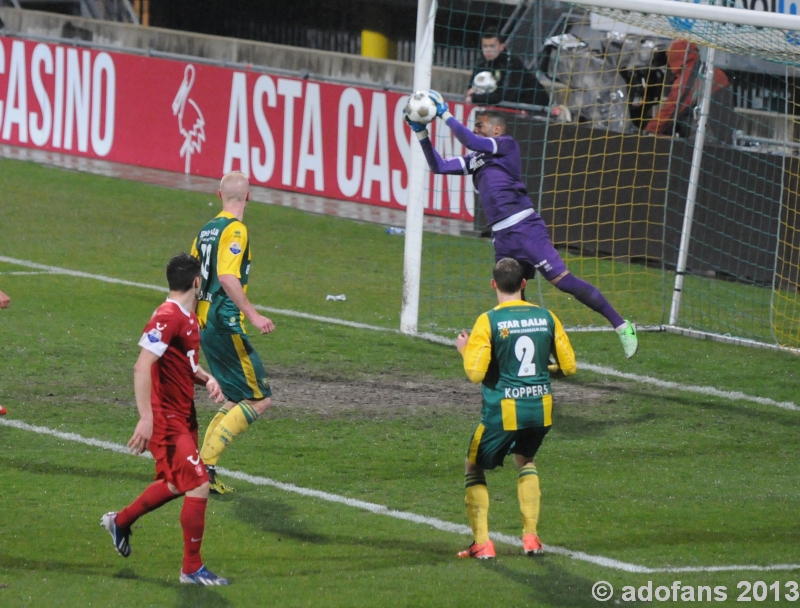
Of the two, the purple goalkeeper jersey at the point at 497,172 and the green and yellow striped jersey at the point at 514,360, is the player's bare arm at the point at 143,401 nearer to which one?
the green and yellow striped jersey at the point at 514,360

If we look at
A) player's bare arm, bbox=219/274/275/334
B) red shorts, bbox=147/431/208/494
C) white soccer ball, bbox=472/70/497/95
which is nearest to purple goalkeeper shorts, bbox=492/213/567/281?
player's bare arm, bbox=219/274/275/334

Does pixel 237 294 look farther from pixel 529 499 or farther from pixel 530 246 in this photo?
pixel 530 246

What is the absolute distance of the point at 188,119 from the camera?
19.8 metres

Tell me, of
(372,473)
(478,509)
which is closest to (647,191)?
(372,473)

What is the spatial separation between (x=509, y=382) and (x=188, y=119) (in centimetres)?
1444

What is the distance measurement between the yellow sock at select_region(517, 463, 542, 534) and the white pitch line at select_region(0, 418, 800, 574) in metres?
0.21

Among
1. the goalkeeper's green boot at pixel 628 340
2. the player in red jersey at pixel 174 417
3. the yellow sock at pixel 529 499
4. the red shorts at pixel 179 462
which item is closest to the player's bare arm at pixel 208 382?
the player in red jersey at pixel 174 417

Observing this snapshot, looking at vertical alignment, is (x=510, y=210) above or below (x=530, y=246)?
above

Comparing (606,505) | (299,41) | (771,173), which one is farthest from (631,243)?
(299,41)

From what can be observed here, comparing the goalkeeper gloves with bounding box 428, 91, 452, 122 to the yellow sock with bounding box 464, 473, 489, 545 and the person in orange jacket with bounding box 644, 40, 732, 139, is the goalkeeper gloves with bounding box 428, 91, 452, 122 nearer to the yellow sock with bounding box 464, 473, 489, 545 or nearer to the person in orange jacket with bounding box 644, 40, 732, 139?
the yellow sock with bounding box 464, 473, 489, 545

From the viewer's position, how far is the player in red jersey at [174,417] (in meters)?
5.74

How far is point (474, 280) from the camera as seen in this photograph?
14.1 m

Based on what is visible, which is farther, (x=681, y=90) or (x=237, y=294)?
(x=681, y=90)

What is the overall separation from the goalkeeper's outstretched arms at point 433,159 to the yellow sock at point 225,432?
111 inches
